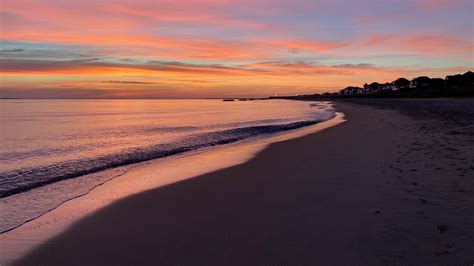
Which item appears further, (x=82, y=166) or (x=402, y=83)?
(x=402, y=83)

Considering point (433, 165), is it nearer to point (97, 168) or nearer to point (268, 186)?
point (268, 186)

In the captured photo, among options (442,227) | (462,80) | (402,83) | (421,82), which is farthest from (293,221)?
(402,83)

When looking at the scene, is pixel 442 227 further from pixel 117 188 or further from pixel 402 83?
pixel 402 83

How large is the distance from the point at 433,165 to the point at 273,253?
6.38m

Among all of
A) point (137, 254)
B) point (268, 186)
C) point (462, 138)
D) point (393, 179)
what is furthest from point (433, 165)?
point (137, 254)

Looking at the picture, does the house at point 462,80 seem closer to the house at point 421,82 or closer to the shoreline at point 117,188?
the house at point 421,82

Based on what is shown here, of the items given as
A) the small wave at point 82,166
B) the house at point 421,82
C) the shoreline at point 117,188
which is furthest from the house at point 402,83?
the shoreline at point 117,188

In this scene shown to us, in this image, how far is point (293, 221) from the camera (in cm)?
547

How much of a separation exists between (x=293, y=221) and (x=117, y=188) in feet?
16.8

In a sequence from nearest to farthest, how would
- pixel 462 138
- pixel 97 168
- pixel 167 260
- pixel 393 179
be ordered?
pixel 167 260
pixel 393 179
pixel 97 168
pixel 462 138

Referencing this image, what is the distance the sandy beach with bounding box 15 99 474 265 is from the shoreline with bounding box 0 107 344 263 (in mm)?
338

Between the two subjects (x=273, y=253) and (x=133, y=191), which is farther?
(x=133, y=191)

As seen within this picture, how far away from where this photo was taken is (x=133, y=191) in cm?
833

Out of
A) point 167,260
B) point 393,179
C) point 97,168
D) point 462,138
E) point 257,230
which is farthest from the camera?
point 462,138
